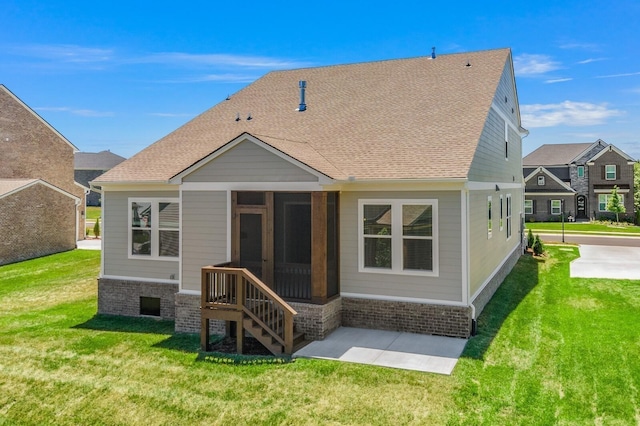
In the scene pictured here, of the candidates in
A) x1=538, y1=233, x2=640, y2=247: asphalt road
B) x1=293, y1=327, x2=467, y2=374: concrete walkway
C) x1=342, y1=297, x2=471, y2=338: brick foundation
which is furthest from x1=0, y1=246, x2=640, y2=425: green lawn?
x1=538, y1=233, x2=640, y2=247: asphalt road

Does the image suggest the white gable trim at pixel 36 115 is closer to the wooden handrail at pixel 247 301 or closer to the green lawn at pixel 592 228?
the wooden handrail at pixel 247 301

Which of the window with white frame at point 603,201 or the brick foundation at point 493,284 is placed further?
the window with white frame at point 603,201

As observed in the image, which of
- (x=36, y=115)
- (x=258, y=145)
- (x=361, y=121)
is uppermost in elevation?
(x=36, y=115)

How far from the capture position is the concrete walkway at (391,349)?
30.0 ft

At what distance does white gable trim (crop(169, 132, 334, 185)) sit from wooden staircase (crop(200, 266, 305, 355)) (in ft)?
8.59

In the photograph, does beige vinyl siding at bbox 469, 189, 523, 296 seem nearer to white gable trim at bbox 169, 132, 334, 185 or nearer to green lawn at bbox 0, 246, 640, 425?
green lawn at bbox 0, 246, 640, 425

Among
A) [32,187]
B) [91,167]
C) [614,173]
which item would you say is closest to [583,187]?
[614,173]

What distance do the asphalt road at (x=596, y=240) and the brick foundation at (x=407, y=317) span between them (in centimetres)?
2129

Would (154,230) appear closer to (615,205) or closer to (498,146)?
(498,146)

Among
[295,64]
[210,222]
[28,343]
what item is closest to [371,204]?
[210,222]

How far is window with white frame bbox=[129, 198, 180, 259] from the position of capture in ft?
45.0

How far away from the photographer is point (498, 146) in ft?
52.1

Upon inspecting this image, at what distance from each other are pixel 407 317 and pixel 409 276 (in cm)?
94

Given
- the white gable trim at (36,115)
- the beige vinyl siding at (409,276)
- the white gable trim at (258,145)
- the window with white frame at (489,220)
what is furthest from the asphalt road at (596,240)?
the white gable trim at (36,115)
